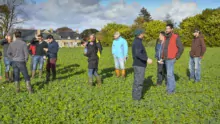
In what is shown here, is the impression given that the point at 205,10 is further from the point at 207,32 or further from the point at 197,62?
the point at 197,62

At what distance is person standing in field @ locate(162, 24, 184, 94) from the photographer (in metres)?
9.30

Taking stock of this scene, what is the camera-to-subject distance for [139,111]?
7.35m

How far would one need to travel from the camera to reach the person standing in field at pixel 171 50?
930 centimetres

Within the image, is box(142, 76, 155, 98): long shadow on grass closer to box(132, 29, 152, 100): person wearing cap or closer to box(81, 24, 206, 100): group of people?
box(81, 24, 206, 100): group of people

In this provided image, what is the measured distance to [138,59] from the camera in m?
8.39

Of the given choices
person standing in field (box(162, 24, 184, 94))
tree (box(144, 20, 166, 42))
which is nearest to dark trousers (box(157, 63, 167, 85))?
person standing in field (box(162, 24, 184, 94))

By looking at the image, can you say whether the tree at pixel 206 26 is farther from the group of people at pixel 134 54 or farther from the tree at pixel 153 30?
the group of people at pixel 134 54

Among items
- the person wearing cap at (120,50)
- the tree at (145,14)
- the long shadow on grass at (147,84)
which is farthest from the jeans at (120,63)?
the tree at (145,14)

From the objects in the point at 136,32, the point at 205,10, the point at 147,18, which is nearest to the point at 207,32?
the point at 205,10

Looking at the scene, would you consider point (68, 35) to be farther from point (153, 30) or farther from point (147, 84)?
point (147, 84)

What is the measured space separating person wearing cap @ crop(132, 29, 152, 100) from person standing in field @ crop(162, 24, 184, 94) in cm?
138

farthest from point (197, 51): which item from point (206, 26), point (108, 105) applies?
point (206, 26)

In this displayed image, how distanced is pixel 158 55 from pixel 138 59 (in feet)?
9.35

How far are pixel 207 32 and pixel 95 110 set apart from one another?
58.3m
